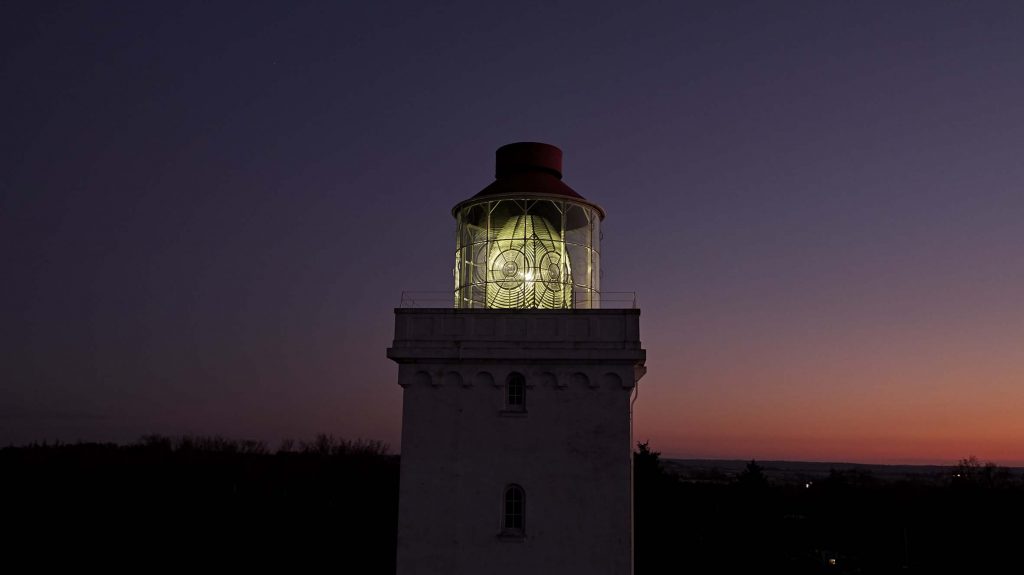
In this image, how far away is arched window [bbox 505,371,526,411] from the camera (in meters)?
12.7

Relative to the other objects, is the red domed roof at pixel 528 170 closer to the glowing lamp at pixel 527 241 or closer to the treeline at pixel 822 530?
the glowing lamp at pixel 527 241

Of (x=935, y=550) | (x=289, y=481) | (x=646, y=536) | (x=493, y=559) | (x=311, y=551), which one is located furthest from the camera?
(x=289, y=481)

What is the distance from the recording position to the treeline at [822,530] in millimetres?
40969

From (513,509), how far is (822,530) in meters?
59.9

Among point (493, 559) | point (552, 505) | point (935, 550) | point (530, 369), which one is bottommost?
point (935, 550)

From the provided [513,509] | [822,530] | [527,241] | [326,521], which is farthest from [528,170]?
[822,530]

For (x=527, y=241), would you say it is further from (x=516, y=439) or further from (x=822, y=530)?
(x=822, y=530)

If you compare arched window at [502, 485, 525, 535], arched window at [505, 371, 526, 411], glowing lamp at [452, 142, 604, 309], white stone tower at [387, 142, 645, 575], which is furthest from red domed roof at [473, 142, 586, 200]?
arched window at [502, 485, 525, 535]

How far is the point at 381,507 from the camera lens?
5247 centimetres

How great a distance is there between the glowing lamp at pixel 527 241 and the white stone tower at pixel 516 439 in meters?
0.63

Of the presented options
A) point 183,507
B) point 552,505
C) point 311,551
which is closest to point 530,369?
point 552,505

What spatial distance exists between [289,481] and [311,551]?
52.9 ft

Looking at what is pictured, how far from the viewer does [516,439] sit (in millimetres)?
12492

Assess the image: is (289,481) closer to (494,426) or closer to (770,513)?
(770,513)
